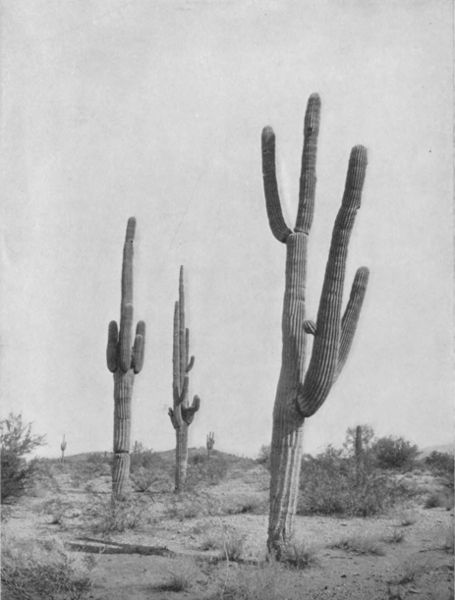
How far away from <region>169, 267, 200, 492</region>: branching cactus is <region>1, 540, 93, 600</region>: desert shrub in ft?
42.1

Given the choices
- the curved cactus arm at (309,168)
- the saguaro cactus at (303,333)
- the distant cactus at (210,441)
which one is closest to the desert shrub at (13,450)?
the saguaro cactus at (303,333)

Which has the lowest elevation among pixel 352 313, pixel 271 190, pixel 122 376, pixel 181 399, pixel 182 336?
pixel 181 399

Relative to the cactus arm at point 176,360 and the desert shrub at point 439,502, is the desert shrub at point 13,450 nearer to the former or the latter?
the cactus arm at point 176,360

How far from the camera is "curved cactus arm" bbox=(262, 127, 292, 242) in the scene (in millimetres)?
11125

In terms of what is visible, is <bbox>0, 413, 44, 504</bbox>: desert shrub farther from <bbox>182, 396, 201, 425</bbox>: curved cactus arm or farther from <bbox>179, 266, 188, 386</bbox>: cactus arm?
<bbox>182, 396, 201, 425</bbox>: curved cactus arm

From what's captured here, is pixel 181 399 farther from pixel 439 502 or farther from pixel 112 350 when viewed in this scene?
pixel 439 502

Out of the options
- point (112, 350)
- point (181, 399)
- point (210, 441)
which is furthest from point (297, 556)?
point (210, 441)

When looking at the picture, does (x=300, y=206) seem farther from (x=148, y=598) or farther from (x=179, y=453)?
(x=179, y=453)

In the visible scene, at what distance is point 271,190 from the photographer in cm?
1144

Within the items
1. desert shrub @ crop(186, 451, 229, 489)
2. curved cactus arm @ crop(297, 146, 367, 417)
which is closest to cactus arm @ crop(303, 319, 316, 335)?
curved cactus arm @ crop(297, 146, 367, 417)

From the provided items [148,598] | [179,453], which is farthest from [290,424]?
[179,453]

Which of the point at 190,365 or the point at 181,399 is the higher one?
the point at 190,365

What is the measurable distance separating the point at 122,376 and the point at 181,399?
18.3ft

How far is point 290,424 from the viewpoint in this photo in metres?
10.3
